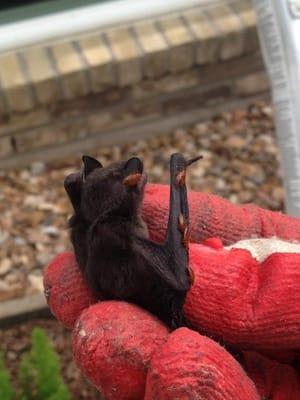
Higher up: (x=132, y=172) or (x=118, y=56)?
(x=118, y=56)

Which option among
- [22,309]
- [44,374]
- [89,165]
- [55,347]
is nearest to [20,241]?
[22,309]

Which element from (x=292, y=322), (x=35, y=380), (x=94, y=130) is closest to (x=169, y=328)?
(x=292, y=322)

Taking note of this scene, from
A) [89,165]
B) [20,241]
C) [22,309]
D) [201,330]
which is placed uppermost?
[89,165]

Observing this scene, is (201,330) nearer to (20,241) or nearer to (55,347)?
(55,347)

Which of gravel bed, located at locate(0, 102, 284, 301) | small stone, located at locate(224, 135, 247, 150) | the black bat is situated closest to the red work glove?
the black bat

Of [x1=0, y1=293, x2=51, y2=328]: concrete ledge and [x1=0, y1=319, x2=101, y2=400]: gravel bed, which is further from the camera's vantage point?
[x1=0, y1=293, x2=51, y2=328]: concrete ledge

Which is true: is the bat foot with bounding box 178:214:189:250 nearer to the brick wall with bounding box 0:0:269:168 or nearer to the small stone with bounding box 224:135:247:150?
the brick wall with bounding box 0:0:269:168

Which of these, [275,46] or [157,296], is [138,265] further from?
[275,46]
